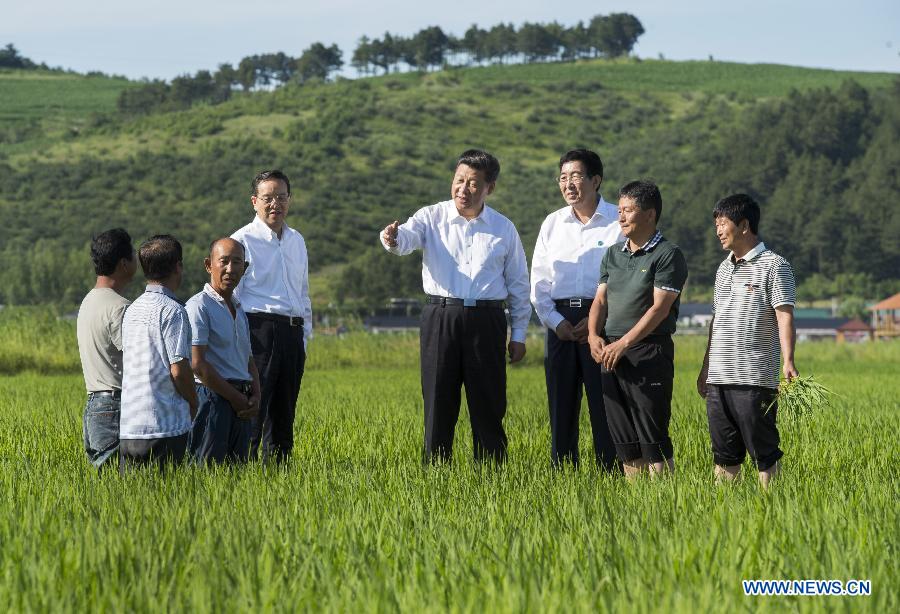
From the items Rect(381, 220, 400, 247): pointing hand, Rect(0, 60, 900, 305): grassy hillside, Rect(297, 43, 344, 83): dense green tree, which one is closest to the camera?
Rect(381, 220, 400, 247): pointing hand

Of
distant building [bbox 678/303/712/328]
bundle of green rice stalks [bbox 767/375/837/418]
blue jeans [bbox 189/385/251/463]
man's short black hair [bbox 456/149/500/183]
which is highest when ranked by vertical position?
man's short black hair [bbox 456/149/500/183]

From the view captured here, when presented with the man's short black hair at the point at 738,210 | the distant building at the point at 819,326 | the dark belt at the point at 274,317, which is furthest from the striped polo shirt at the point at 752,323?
the distant building at the point at 819,326

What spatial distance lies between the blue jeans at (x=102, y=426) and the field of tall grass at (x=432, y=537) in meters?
0.16

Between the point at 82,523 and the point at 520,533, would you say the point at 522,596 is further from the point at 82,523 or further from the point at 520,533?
the point at 82,523

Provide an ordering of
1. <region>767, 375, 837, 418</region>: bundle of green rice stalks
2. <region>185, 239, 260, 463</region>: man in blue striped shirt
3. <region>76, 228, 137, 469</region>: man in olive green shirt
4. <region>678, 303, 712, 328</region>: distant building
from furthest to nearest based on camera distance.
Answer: <region>678, 303, 712, 328</region>: distant building < <region>767, 375, 837, 418</region>: bundle of green rice stalks < <region>185, 239, 260, 463</region>: man in blue striped shirt < <region>76, 228, 137, 469</region>: man in olive green shirt

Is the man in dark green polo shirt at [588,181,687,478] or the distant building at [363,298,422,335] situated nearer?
the man in dark green polo shirt at [588,181,687,478]

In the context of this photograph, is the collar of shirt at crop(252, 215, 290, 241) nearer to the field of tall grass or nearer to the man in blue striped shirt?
the man in blue striped shirt

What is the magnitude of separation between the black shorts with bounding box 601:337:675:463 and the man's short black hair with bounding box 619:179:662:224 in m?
0.74

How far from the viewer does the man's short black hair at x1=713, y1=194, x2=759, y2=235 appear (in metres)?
6.24

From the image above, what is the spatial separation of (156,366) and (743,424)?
3.07 meters

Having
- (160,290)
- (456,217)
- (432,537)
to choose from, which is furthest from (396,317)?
(432,537)

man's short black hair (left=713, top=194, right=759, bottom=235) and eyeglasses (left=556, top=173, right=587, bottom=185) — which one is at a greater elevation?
eyeglasses (left=556, top=173, right=587, bottom=185)

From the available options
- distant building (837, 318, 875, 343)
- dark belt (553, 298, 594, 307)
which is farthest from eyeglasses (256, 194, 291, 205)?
distant building (837, 318, 875, 343)

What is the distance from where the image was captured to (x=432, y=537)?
4.41 meters
